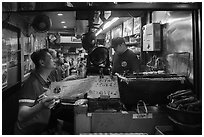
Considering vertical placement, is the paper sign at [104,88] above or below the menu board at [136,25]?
below

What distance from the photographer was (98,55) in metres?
2.85


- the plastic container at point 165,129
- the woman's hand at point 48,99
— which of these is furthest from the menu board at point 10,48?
the plastic container at point 165,129

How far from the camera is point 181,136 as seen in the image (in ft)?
6.84

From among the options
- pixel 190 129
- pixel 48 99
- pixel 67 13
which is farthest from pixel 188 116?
pixel 67 13

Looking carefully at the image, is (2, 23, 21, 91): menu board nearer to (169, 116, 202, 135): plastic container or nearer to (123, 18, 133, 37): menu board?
(169, 116, 202, 135): plastic container

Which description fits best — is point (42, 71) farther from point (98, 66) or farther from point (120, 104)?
point (120, 104)

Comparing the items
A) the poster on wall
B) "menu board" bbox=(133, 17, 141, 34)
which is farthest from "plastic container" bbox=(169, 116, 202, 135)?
"menu board" bbox=(133, 17, 141, 34)

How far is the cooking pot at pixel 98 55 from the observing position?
111 inches

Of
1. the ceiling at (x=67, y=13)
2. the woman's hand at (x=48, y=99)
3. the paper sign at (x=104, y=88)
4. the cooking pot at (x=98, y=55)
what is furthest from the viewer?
the cooking pot at (x=98, y=55)

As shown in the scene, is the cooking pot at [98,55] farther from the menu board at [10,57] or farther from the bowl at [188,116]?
the bowl at [188,116]

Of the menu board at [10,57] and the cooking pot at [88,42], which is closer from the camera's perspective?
the menu board at [10,57]

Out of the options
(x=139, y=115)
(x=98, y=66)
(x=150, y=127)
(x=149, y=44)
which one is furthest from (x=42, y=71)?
(x=149, y=44)

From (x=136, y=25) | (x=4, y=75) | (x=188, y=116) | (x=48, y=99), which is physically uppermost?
(x=136, y=25)

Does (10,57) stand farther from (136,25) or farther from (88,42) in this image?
(136,25)
